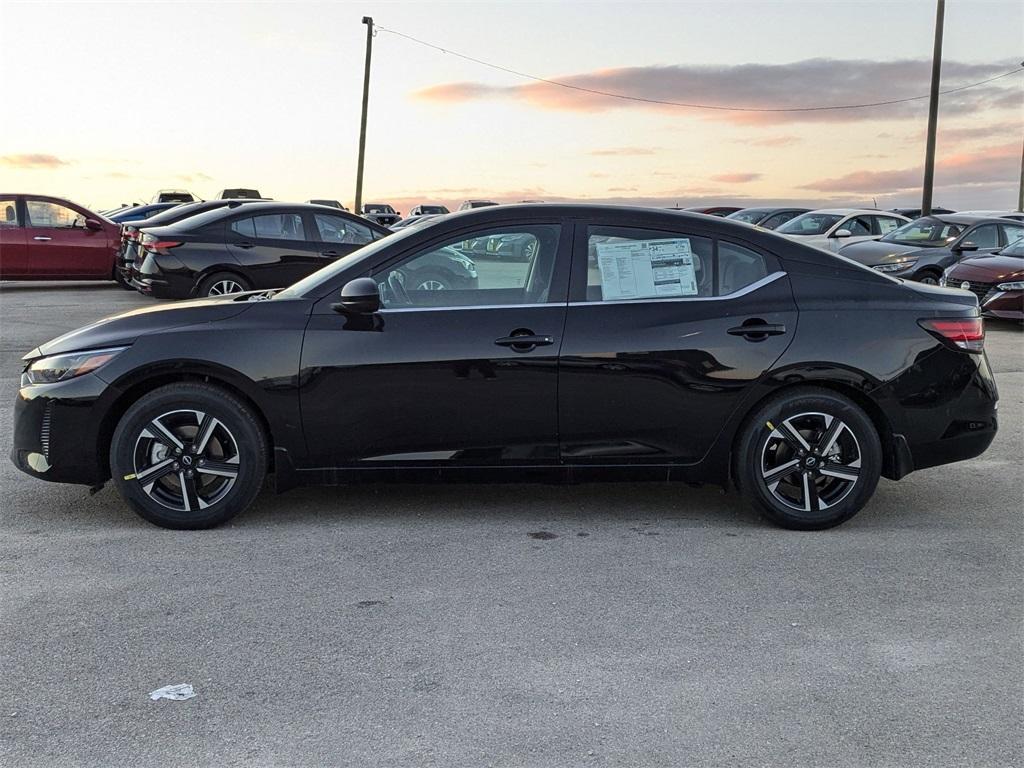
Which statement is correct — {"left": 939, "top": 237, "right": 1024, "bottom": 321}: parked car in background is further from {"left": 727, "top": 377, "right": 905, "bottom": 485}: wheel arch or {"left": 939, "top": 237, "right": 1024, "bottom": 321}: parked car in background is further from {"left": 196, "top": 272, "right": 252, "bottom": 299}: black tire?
{"left": 727, "top": 377, "right": 905, "bottom": 485}: wheel arch

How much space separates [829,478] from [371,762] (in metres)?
3.05

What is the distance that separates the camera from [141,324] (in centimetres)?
527

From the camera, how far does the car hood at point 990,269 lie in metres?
14.9

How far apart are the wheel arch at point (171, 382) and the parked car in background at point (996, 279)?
1156 centimetres

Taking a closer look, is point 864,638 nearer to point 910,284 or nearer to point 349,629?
point 349,629

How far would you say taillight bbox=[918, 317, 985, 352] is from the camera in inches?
211

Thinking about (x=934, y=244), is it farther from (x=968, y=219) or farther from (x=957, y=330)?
(x=957, y=330)

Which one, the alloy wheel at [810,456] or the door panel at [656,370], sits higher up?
the door panel at [656,370]

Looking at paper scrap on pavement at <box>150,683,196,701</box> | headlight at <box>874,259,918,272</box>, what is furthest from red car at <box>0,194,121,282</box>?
paper scrap on pavement at <box>150,683,196,701</box>

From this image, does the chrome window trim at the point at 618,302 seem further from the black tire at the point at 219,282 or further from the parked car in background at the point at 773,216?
the parked car in background at the point at 773,216

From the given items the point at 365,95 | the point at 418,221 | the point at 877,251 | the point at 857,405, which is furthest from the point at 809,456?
the point at 365,95

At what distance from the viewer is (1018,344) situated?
1323 centimetres

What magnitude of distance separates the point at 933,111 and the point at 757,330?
26.3 m

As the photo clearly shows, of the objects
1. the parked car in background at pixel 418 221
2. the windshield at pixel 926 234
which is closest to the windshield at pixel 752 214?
the parked car in background at pixel 418 221
